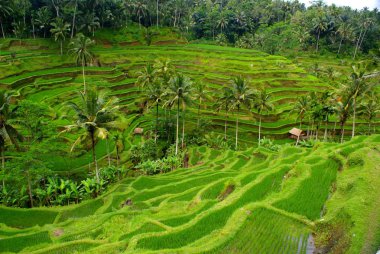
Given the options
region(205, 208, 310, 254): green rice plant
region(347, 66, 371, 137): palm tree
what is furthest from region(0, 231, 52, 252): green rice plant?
region(347, 66, 371, 137): palm tree

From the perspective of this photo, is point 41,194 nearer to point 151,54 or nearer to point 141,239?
point 141,239

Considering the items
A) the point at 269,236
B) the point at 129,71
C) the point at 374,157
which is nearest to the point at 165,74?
the point at 129,71

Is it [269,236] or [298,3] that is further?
[298,3]

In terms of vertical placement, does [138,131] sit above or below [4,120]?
below

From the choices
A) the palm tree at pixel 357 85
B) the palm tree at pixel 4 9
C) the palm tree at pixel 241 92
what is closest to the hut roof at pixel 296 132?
the palm tree at pixel 241 92

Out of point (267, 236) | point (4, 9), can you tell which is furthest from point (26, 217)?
point (4, 9)

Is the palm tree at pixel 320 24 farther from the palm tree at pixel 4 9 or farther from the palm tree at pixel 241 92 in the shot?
the palm tree at pixel 4 9

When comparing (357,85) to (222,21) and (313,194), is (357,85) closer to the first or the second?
(313,194)

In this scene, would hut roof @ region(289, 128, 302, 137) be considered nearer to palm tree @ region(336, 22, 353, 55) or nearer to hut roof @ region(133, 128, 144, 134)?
hut roof @ region(133, 128, 144, 134)
